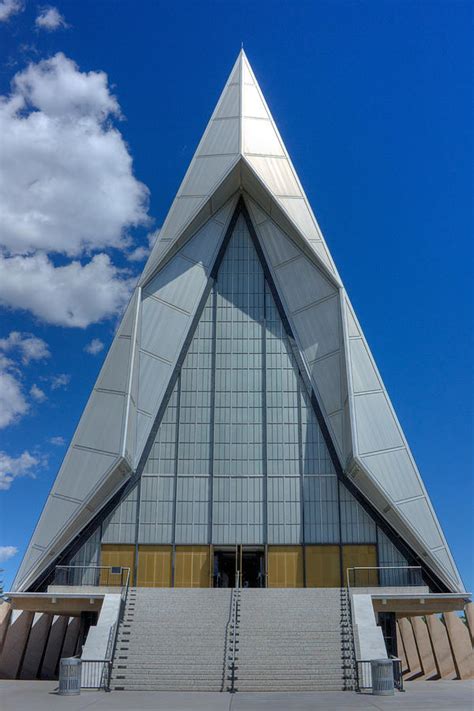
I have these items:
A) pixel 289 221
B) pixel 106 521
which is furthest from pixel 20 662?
pixel 289 221

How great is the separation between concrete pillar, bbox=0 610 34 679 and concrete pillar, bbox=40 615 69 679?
14.1 feet

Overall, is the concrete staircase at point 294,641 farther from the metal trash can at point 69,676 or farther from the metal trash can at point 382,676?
the metal trash can at point 69,676

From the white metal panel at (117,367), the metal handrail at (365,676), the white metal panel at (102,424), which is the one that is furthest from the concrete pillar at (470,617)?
the white metal panel at (117,367)

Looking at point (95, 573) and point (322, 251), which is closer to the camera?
point (95, 573)

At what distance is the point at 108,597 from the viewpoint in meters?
22.9

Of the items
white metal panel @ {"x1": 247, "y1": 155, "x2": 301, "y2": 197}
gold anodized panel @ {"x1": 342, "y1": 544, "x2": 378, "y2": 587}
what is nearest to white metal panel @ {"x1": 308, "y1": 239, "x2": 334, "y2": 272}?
white metal panel @ {"x1": 247, "y1": 155, "x2": 301, "y2": 197}

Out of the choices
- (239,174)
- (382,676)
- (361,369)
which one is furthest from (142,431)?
(382,676)

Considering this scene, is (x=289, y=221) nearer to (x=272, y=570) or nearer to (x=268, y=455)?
(x=268, y=455)

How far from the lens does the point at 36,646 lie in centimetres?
3397

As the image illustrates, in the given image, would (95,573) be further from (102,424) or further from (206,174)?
(206,174)

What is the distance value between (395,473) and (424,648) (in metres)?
14.8

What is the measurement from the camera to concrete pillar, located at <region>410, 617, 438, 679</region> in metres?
36.2

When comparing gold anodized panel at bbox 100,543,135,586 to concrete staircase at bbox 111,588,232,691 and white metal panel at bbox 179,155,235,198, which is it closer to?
concrete staircase at bbox 111,588,232,691

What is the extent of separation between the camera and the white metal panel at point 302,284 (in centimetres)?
3050
